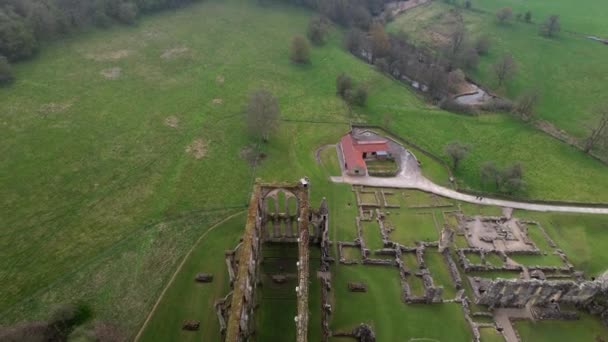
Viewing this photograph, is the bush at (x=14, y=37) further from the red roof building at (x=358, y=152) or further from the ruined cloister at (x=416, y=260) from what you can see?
the red roof building at (x=358, y=152)

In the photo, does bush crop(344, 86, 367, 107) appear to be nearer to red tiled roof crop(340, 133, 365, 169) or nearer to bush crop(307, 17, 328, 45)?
red tiled roof crop(340, 133, 365, 169)

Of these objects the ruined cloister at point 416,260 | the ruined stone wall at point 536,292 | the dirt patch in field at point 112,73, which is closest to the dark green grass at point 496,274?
the ruined cloister at point 416,260

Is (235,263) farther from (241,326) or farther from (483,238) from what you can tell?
(483,238)

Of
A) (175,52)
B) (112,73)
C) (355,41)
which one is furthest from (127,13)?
(355,41)

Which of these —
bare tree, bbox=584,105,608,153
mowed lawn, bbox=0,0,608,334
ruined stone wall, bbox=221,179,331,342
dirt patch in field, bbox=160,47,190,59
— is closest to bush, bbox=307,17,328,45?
mowed lawn, bbox=0,0,608,334

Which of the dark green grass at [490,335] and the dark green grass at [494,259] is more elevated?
the dark green grass at [494,259]

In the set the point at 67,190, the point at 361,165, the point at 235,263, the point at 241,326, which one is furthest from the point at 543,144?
the point at 67,190
